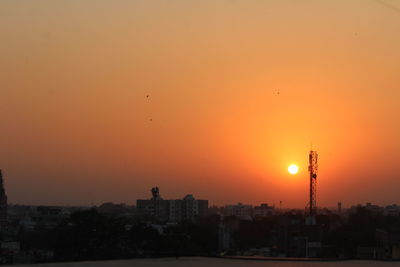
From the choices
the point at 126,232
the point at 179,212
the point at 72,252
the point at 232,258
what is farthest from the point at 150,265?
the point at 179,212

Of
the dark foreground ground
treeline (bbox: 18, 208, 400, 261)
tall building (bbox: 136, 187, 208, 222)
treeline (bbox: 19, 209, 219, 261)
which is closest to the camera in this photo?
the dark foreground ground

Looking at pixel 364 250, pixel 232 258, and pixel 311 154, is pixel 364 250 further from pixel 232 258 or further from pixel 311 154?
pixel 311 154

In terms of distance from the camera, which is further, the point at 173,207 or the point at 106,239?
the point at 173,207

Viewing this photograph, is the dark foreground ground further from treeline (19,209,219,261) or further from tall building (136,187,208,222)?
tall building (136,187,208,222)

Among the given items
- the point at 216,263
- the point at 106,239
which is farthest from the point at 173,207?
the point at 216,263

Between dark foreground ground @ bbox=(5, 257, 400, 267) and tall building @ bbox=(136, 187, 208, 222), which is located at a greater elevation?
tall building @ bbox=(136, 187, 208, 222)

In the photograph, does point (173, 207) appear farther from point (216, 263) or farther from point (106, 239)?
point (216, 263)

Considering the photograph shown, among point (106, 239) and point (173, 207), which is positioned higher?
point (173, 207)

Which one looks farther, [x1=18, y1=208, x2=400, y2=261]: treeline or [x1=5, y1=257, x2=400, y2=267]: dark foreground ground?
[x1=18, y1=208, x2=400, y2=261]: treeline

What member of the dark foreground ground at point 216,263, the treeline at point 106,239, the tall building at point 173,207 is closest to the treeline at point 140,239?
the treeline at point 106,239

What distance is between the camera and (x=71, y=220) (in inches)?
1491

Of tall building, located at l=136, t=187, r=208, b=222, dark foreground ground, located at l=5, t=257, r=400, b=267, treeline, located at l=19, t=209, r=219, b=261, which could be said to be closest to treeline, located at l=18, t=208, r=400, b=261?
treeline, located at l=19, t=209, r=219, b=261

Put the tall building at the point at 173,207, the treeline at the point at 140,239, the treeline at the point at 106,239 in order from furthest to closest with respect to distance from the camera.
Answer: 1. the tall building at the point at 173,207
2. the treeline at the point at 106,239
3. the treeline at the point at 140,239

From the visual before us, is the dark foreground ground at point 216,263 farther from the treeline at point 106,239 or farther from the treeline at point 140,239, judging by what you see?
the treeline at point 106,239
